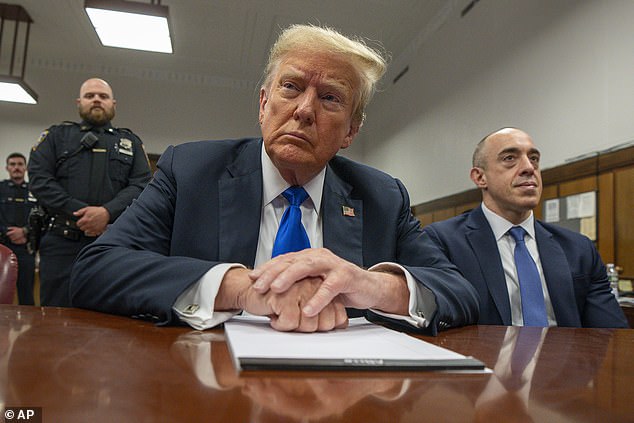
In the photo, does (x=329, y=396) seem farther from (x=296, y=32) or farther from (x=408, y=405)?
(x=296, y=32)

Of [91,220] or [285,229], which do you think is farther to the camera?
[91,220]

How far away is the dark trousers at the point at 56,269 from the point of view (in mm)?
2957

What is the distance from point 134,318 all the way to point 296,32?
0.94 m

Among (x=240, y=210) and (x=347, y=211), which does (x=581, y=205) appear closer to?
(x=347, y=211)

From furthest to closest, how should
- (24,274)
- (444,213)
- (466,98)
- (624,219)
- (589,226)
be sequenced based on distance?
(444,213) < (466,98) < (24,274) < (589,226) < (624,219)

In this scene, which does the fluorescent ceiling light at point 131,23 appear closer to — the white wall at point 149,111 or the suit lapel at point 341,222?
the white wall at point 149,111

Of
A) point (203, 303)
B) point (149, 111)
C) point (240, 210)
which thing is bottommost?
point (203, 303)

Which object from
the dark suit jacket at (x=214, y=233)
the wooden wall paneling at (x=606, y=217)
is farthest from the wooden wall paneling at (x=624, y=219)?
the dark suit jacket at (x=214, y=233)

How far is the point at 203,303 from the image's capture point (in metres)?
0.94

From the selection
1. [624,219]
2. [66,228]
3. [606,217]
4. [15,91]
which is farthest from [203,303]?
[15,91]

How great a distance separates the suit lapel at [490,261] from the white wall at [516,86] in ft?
6.90

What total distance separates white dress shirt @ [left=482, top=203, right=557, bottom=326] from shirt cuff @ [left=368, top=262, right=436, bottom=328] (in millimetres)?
1173

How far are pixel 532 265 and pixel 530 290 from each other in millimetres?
119

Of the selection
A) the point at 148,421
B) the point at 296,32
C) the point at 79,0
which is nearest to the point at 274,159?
the point at 296,32
